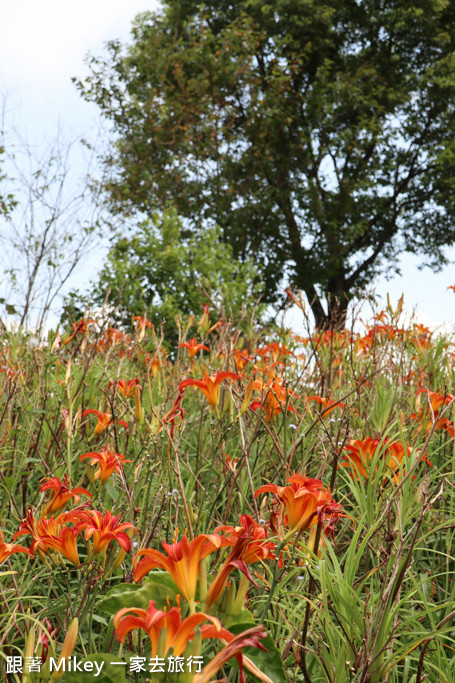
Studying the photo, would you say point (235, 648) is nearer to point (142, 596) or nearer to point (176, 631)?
point (176, 631)

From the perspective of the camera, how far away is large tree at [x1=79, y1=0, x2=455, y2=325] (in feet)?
46.8

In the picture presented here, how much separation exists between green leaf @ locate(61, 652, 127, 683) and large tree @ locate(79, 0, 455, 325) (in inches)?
519

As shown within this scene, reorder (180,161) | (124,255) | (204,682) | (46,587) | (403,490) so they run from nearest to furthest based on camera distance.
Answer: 1. (204,682)
2. (403,490)
3. (46,587)
4. (124,255)
5. (180,161)

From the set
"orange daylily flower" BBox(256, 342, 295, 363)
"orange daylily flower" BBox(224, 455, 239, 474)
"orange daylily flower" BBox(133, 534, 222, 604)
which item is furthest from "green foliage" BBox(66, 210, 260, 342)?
"orange daylily flower" BBox(133, 534, 222, 604)

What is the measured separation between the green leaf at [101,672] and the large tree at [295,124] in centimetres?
1317

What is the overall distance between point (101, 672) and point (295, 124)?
16423 mm

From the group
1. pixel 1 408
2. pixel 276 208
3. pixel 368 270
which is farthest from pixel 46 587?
pixel 368 270

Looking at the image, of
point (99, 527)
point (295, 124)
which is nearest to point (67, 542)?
point (99, 527)

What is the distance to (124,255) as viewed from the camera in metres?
9.08

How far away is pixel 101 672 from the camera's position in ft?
3.33

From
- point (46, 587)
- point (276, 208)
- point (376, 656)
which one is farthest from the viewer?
point (276, 208)

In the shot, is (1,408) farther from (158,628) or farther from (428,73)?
(428,73)

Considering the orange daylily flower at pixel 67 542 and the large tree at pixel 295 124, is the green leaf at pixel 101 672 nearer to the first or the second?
the orange daylily flower at pixel 67 542

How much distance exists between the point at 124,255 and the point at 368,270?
399 inches
